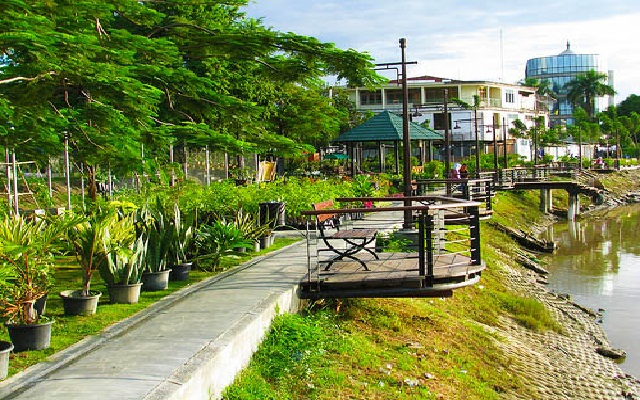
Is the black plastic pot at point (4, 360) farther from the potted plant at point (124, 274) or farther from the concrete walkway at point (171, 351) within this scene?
the potted plant at point (124, 274)

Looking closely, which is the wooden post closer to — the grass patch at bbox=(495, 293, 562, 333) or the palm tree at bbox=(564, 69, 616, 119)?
the grass patch at bbox=(495, 293, 562, 333)

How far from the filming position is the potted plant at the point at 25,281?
7.46 metres

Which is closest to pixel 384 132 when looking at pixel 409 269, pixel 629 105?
pixel 409 269

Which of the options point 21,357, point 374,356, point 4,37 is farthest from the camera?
point 374,356

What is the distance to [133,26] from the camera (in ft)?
58.7

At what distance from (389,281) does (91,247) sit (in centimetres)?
381

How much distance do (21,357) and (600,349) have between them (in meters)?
11.3

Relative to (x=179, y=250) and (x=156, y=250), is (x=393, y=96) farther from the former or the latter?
(x=156, y=250)

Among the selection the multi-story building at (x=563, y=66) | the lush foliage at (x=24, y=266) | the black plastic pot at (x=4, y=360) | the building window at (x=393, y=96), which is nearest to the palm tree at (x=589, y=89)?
the multi-story building at (x=563, y=66)

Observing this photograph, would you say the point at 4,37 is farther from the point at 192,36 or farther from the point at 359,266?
the point at 192,36

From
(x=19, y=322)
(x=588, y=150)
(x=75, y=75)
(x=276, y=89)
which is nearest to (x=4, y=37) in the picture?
(x=75, y=75)

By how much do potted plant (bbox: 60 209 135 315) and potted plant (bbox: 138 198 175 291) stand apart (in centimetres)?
88

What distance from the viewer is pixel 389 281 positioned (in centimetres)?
1002

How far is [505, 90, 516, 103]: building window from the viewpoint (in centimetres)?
8406
